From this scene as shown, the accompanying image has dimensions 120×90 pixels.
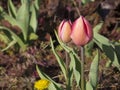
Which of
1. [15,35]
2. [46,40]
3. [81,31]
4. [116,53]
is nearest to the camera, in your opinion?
[81,31]

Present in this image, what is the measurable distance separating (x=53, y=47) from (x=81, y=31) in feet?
1.75

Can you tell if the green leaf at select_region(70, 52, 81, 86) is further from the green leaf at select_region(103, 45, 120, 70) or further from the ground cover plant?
the green leaf at select_region(103, 45, 120, 70)

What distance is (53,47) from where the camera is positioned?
2303 millimetres

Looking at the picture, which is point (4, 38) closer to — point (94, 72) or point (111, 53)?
point (111, 53)

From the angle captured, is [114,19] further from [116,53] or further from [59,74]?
[116,53]

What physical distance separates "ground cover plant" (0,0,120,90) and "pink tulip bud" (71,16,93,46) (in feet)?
0.56

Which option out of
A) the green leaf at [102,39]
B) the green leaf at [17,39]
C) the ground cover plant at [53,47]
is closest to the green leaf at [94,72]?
the ground cover plant at [53,47]

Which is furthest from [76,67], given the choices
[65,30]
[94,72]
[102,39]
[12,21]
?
[12,21]

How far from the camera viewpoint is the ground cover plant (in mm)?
2314

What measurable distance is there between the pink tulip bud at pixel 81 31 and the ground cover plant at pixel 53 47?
17 centimetres

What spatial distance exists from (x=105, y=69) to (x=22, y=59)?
681mm

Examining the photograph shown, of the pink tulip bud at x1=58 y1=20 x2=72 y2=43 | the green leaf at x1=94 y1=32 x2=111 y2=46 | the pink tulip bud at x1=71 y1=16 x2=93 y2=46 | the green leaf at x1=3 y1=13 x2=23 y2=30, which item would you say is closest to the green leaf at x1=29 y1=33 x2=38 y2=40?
the green leaf at x1=3 y1=13 x2=23 y2=30

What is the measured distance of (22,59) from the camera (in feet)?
10.6

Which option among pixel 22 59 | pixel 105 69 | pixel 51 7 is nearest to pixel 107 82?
pixel 105 69
